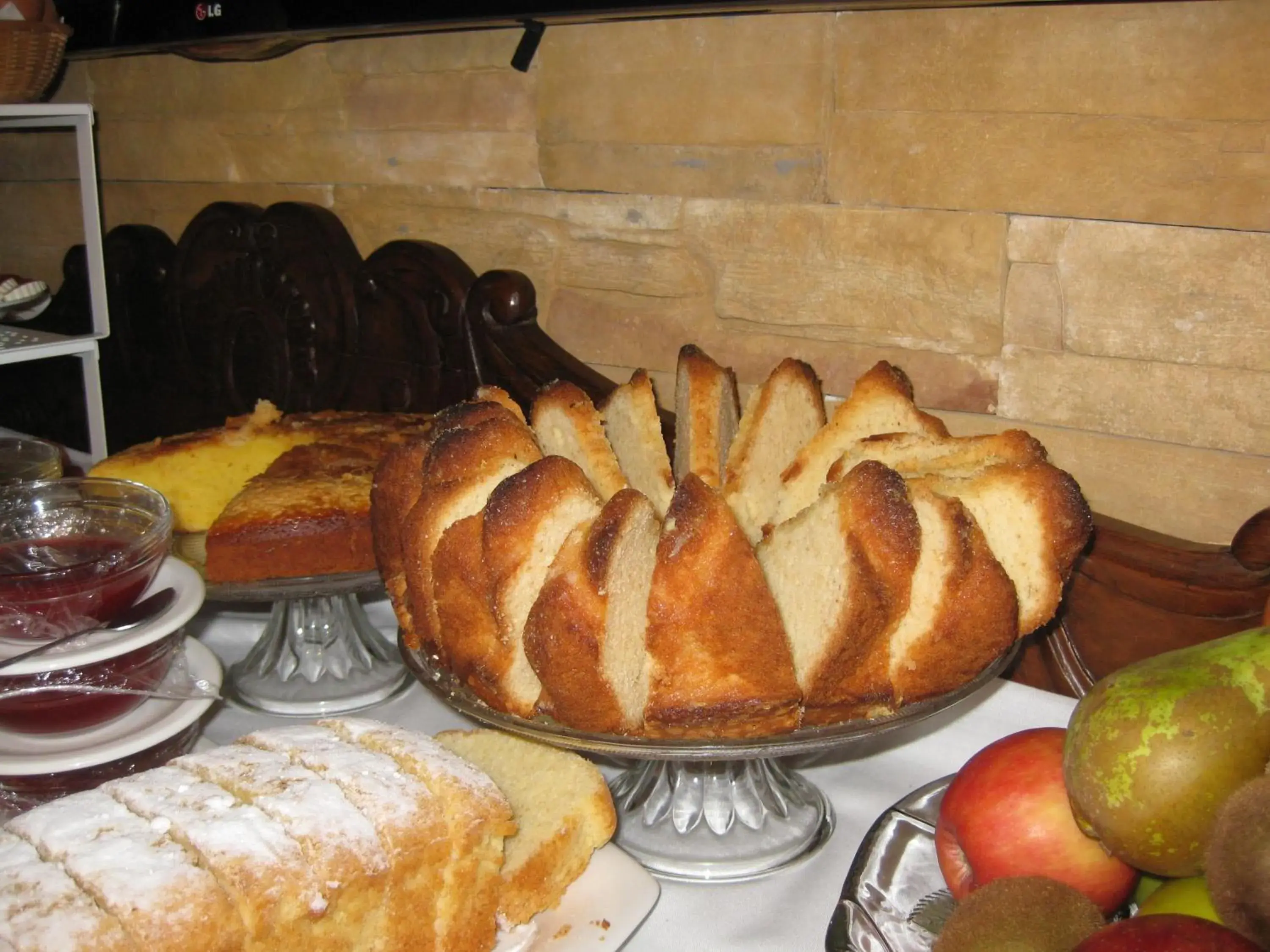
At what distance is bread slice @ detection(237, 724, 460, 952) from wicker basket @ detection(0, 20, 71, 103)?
1655 millimetres

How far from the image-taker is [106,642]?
89cm

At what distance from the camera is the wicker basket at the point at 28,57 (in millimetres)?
1920

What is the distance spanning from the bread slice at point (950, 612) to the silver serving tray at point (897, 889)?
0.33ft

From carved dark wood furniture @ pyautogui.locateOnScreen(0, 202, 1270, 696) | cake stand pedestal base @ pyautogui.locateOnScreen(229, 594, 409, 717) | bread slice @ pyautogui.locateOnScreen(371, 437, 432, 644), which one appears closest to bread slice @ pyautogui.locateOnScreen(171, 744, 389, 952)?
bread slice @ pyautogui.locateOnScreen(371, 437, 432, 644)

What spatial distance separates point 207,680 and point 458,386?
800 millimetres

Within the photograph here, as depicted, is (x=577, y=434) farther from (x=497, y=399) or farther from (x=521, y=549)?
(x=521, y=549)

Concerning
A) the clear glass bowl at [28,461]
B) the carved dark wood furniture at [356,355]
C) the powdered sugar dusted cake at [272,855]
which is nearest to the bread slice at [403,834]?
the powdered sugar dusted cake at [272,855]

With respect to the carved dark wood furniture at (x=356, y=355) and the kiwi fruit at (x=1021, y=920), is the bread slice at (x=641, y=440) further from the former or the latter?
the kiwi fruit at (x=1021, y=920)

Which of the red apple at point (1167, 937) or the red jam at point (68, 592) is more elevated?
the red jam at point (68, 592)

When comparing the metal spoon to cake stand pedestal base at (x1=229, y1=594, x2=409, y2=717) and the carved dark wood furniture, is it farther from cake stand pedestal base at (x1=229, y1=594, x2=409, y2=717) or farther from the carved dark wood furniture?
the carved dark wood furniture

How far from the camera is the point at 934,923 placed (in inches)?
30.9

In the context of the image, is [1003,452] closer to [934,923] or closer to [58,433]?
[934,923]

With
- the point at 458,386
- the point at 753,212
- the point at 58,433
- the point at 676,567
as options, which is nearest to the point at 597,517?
the point at 676,567

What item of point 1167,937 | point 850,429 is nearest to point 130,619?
point 850,429
